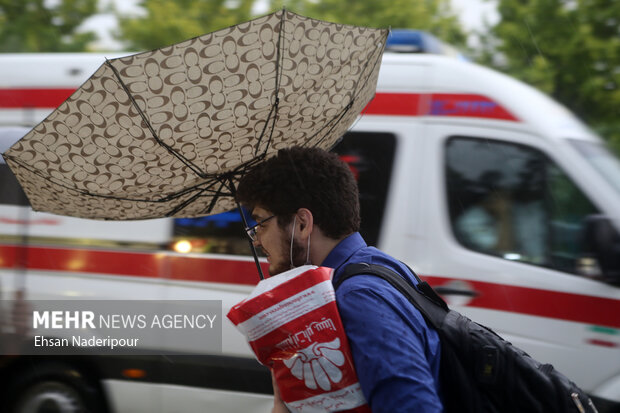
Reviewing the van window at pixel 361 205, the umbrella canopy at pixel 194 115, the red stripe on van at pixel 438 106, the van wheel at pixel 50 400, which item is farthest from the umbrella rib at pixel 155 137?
the van wheel at pixel 50 400

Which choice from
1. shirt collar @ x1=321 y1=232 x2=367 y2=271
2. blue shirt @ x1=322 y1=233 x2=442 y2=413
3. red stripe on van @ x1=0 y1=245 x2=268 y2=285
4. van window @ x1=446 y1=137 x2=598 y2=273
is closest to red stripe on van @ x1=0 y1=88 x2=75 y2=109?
red stripe on van @ x1=0 y1=245 x2=268 y2=285

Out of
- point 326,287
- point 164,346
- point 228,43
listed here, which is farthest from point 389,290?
point 164,346

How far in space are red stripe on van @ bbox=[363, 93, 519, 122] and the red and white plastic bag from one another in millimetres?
2795

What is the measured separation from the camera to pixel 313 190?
1715mm

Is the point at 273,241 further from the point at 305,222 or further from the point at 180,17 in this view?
the point at 180,17

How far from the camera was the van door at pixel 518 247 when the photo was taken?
3.76 m

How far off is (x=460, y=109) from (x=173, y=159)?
8.36ft

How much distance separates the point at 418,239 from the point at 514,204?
58 centimetres

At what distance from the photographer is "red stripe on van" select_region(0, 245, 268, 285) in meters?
4.33

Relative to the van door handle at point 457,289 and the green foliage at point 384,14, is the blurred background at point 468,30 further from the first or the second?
the van door handle at point 457,289

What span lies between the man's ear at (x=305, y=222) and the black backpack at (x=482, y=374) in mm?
192

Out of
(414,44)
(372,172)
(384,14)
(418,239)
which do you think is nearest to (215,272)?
(372,172)

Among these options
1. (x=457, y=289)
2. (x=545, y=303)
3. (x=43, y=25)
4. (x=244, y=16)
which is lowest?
(x=545, y=303)

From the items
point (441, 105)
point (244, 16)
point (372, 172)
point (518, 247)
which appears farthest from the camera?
point (244, 16)
